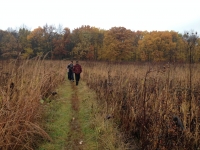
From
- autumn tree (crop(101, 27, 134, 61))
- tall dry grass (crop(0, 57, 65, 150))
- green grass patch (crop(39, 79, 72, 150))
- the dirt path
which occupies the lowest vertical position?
the dirt path

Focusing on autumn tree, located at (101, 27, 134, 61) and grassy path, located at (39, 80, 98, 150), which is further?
autumn tree, located at (101, 27, 134, 61)

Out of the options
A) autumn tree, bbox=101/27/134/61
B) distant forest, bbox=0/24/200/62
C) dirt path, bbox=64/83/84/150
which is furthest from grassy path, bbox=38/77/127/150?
autumn tree, bbox=101/27/134/61

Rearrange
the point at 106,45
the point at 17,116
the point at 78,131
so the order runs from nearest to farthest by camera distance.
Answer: the point at 17,116 < the point at 78,131 < the point at 106,45

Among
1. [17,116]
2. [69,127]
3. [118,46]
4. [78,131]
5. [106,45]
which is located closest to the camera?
[17,116]

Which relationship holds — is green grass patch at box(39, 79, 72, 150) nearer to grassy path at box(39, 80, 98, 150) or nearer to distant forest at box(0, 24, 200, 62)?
grassy path at box(39, 80, 98, 150)

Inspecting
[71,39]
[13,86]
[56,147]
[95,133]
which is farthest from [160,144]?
[71,39]

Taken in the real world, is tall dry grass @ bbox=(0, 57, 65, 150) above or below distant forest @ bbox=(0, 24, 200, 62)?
below

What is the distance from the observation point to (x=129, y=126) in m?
4.18

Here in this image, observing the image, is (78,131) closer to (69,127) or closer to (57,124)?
(69,127)

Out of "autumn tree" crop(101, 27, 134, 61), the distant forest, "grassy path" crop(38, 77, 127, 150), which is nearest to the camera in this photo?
"grassy path" crop(38, 77, 127, 150)

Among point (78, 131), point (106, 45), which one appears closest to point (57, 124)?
point (78, 131)

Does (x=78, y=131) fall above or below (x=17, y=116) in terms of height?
below

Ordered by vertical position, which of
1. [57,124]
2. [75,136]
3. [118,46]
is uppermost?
[118,46]

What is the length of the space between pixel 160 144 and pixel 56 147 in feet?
6.49
